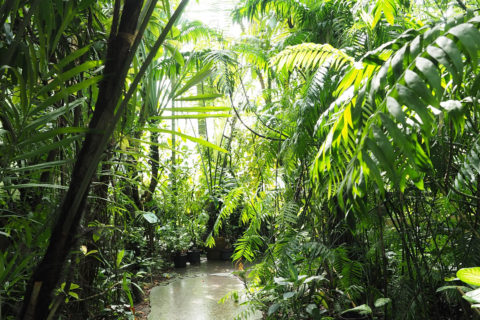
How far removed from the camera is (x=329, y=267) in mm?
2365

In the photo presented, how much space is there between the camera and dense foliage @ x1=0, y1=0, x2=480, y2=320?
0.56 metres

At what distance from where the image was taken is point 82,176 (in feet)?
1.63

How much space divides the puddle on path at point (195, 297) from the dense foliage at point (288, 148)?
1.12 feet

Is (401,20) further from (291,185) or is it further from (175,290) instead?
(175,290)

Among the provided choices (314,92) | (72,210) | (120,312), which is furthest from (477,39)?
(120,312)

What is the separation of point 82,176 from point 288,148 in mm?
1573

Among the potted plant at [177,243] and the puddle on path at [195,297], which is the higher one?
the potted plant at [177,243]

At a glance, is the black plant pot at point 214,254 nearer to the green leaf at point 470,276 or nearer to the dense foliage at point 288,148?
the dense foliage at point 288,148

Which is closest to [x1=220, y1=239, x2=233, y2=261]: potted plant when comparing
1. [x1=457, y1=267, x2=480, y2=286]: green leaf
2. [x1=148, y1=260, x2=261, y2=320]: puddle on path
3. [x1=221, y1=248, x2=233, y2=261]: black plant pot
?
[x1=221, y1=248, x2=233, y2=261]: black plant pot

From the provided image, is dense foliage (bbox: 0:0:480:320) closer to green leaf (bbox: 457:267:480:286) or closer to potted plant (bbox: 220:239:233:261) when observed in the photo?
green leaf (bbox: 457:267:480:286)

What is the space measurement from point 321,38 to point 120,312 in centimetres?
235

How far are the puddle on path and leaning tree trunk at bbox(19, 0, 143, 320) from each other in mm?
2556

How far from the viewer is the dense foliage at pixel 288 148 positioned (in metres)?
0.56

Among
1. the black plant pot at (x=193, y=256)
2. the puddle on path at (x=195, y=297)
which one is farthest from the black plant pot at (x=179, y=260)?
the black plant pot at (x=193, y=256)
